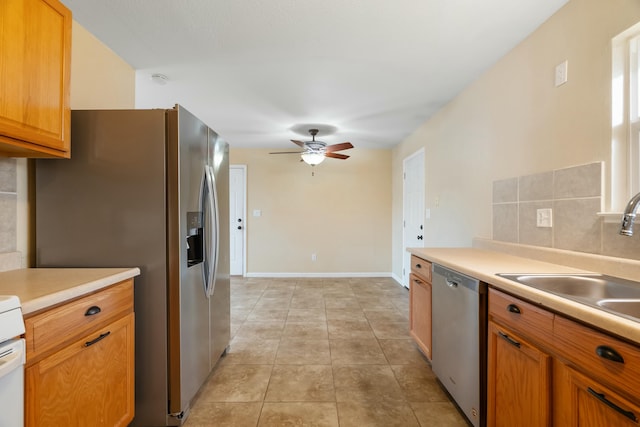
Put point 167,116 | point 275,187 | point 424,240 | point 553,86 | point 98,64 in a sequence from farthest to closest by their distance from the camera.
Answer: point 275,187 → point 424,240 → point 98,64 → point 553,86 → point 167,116

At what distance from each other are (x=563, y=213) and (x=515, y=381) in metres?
0.97

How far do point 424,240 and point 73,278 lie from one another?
344 cm

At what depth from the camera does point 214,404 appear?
177cm

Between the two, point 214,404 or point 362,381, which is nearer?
point 214,404

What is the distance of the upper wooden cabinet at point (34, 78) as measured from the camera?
3.67 feet

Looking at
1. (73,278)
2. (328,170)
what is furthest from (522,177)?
(328,170)

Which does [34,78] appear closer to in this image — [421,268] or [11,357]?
[11,357]

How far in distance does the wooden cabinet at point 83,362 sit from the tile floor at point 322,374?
0.51 m

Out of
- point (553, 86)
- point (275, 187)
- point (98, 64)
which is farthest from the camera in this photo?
point (275, 187)

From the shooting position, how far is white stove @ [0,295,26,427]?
817mm

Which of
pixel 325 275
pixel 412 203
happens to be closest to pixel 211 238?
pixel 412 203

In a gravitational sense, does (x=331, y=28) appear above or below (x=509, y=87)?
above

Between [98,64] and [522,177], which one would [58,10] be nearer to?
[98,64]

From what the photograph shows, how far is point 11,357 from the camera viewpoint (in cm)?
84
